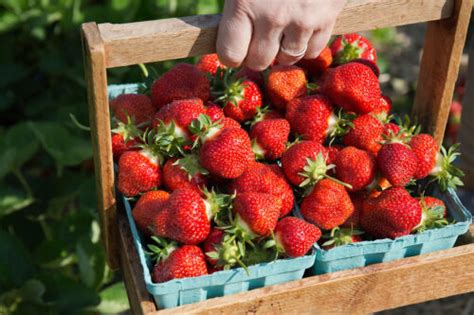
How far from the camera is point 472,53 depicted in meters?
1.57

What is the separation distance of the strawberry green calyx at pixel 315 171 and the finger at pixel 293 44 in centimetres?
16

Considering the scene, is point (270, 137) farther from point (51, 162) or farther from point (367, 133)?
point (51, 162)

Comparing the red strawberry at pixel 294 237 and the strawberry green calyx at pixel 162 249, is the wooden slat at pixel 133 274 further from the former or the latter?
the red strawberry at pixel 294 237

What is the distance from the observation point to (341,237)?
45.3 inches

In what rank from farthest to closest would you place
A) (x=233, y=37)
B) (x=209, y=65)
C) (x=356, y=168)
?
1. (x=209, y=65)
2. (x=356, y=168)
3. (x=233, y=37)

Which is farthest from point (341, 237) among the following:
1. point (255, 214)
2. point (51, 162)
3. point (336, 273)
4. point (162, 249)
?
point (51, 162)

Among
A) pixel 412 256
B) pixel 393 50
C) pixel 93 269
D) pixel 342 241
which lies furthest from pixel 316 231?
→ pixel 393 50

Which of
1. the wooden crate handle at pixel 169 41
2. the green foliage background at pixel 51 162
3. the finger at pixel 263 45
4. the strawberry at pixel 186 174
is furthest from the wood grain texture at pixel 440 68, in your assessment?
the green foliage background at pixel 51 162

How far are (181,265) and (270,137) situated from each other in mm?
269

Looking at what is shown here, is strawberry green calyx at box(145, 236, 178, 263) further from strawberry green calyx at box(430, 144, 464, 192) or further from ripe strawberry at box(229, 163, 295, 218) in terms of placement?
strawberry green calyx at box(430, 144, 464, 192)

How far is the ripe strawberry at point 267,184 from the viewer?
1153 millimetres

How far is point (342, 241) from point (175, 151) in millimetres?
302

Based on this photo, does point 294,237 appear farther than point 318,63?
No

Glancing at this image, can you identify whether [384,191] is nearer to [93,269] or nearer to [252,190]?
[252,190]
